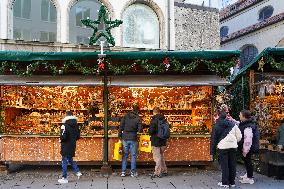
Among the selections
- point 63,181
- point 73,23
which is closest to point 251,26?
point 73,23

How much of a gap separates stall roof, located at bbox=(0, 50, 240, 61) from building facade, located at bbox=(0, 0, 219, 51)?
6.83 meters

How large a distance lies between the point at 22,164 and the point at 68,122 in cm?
347

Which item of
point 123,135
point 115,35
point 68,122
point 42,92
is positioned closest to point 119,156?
point 123,135

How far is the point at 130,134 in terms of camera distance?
1080 centimetres

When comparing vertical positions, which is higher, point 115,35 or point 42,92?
point 115,35

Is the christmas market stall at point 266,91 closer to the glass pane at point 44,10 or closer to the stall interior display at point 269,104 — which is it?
the stall interior display at point 269,104

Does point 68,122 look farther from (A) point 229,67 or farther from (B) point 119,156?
(A) point 229,67

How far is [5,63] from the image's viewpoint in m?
11.2

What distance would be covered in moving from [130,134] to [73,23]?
9.69 m

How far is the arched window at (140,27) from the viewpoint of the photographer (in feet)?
64.6

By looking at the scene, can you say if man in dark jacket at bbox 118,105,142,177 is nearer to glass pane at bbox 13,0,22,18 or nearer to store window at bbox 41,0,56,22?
store window at bbox 41,0,56,22

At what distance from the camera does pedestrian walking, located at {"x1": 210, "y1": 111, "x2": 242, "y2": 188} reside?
30.1 ft

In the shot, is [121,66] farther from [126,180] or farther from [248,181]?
[248,181]

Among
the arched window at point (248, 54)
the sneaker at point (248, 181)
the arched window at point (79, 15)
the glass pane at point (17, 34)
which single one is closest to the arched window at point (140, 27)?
the arched window at point (79, 15)
